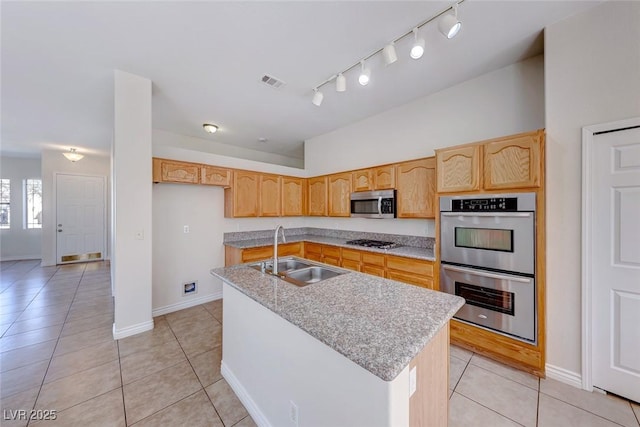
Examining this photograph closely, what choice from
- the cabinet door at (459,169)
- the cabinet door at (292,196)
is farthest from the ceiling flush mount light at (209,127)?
the cabinet door at (459,169)

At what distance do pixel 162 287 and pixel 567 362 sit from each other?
4.42 metres

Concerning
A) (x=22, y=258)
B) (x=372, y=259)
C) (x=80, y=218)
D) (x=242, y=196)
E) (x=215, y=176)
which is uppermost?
(x=215, y=176)

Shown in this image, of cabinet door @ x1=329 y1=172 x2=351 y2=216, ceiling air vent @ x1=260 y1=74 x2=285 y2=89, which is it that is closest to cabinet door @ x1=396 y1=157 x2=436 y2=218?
cabinet door @ x1=329 y1=172 x2=351 y2=216

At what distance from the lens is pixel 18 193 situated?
A: 621 centimetres

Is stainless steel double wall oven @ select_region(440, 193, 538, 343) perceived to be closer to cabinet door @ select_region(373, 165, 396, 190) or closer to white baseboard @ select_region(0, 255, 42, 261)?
cabinet door @ select_region(373, 165, 396, 190)

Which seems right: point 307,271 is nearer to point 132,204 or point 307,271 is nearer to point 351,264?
point 351,264

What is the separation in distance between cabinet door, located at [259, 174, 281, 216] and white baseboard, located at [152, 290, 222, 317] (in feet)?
5.05

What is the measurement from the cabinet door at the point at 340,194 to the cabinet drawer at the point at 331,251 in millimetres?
622

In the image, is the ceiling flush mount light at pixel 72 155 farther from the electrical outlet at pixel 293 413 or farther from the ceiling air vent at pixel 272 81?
the electrical outlet at pixel 293 413

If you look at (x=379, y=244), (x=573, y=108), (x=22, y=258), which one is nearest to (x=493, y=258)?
(x=573, y=108)

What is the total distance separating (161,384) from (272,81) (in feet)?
10.2

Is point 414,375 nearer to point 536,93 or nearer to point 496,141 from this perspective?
point 496,141

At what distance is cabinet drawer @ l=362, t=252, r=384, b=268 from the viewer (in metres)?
3.07

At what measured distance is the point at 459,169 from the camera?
2387 mm
